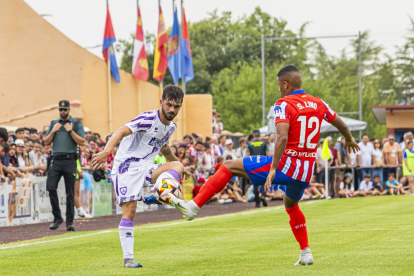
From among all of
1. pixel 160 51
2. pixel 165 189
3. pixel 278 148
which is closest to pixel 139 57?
pixel 160 51

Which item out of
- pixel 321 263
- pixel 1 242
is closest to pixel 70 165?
pixel 1 242

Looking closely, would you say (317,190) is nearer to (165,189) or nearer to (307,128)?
(307,128)

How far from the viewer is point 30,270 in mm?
8617

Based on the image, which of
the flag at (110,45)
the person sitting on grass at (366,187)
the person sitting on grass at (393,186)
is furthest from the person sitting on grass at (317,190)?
the flag at (110,45)

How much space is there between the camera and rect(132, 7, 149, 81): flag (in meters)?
38.4

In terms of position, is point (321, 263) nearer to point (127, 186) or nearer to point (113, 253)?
point (127, 186)

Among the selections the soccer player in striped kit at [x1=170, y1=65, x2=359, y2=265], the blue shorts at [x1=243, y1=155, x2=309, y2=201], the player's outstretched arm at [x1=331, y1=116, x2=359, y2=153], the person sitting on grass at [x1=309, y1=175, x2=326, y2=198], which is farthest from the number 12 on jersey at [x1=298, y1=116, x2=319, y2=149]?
the person sitting on grass at [x1=309, y1=175, x2=326, y2=198]

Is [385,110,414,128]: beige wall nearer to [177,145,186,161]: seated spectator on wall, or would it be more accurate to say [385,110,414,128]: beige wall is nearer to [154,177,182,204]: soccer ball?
[177,145,186,161]: seated spectator on wall

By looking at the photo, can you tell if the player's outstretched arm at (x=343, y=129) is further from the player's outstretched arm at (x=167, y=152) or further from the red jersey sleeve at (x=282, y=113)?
the player's outstretched arm at (x=167, y=152)

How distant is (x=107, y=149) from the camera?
816 cm

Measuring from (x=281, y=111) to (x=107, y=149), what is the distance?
5.91 ft

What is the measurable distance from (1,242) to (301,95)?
6612mm

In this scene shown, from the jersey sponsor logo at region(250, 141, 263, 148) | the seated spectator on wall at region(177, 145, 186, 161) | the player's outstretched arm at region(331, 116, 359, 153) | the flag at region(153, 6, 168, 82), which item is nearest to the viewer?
the player's outstretched arm at region(331, 116, 359, 153)

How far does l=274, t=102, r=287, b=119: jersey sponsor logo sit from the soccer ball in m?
1.30
